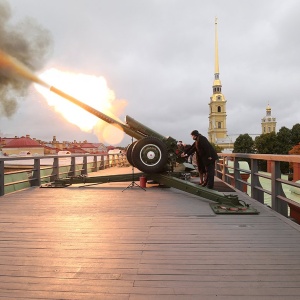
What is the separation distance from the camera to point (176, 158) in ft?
32.3

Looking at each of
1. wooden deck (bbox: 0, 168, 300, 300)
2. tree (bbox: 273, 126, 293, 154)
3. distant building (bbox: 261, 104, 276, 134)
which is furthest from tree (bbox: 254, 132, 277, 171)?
distant building (bbox: 261, 104, 276, 134)

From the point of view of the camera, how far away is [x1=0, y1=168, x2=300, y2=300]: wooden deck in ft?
9.51

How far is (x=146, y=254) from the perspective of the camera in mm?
3811

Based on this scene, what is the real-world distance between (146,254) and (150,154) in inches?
226

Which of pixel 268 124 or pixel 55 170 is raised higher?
pixel 268 124

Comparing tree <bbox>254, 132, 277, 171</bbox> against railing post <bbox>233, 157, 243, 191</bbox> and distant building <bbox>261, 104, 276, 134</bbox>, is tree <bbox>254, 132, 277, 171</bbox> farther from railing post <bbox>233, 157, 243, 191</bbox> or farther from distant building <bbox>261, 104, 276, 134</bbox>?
distant building <bbox>261, 104, 276, 134</bbox>

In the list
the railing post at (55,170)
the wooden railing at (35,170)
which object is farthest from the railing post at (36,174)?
the railing post at (55,170)

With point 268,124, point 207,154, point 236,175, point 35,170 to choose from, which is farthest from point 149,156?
point 268,124

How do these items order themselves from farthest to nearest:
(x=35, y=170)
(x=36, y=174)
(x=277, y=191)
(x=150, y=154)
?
(x=36, y=174) < (x=35, y=170) < (x=150, y=154) < (x=277, y=191)

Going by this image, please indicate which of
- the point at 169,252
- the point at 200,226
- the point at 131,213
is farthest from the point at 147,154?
the point at 169,252

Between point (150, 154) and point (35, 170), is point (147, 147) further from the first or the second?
point (35, 170)

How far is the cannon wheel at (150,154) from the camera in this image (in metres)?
9.46

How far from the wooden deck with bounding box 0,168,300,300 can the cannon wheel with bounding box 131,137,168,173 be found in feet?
9.42

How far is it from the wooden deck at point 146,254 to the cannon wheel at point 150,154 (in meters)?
2.87
